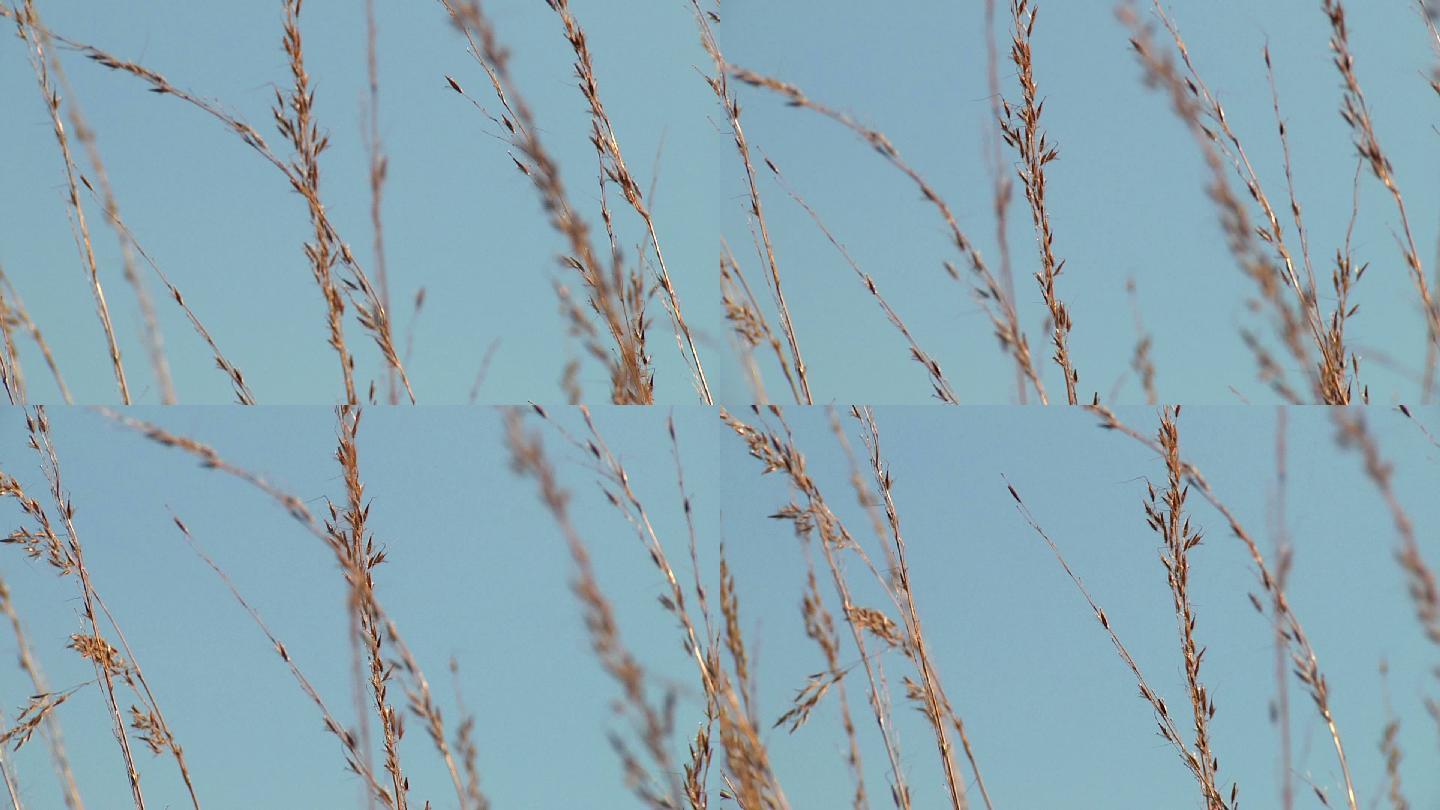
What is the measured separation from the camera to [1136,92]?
78.0 inches

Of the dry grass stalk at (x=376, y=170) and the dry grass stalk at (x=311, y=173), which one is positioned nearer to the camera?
the dry grass stalk at (x=311, y=173)

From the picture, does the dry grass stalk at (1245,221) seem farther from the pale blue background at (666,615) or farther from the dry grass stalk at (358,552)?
the dry grass stalk at (358,552)

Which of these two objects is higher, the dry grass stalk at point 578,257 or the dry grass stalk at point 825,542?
the dry grass stalk at point 578,257

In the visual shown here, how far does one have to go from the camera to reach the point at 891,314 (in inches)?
77.9

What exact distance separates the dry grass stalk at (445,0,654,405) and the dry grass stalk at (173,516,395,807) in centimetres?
60

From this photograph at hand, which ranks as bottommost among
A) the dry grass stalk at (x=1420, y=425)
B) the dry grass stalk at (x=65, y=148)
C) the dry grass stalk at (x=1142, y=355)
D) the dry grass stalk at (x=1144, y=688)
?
the dry grass stalk at (x=1144, y=688)

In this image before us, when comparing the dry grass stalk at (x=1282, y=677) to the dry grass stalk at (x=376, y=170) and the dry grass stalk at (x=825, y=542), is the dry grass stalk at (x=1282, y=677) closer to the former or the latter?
the dry grass stalk at (x=825, y=542)

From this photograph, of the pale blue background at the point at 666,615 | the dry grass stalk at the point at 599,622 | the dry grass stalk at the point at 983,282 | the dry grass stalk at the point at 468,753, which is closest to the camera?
the dry grass stalk at the point at 599,622

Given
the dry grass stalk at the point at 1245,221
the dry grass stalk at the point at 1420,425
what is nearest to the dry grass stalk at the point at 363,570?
the dry grass stalk at the point at 1245,221

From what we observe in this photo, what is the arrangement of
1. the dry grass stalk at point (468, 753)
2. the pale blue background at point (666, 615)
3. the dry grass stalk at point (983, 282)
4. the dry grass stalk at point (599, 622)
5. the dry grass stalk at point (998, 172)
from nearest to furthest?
1. the dry grass stalk at point (599, 622)
2. the dry grass stalk at point (983, 282)
3. the dry grass stalk at point (468, 753)
4. the pale blue background at point (666, 615)
5. the dry grass stalk at point (998, 172)

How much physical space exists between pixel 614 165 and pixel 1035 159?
2.08 feet

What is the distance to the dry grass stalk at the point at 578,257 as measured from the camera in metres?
1.80

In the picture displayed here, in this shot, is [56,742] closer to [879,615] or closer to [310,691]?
[310,691]

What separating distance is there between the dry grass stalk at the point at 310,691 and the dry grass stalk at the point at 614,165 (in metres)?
0.71
